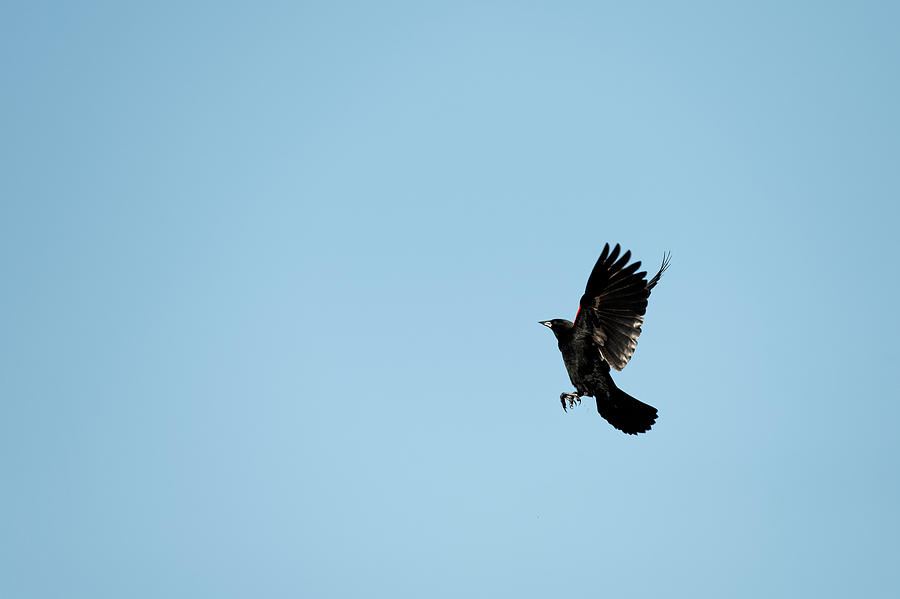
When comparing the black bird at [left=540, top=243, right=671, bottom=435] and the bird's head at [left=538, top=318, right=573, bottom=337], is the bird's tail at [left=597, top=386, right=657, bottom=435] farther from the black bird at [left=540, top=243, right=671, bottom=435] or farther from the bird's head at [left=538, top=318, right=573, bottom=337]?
the bird's head at [left=538, top=318, right=573, bottom=337]

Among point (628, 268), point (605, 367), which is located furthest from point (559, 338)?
point (628, 268)

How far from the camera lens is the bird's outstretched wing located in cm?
1293

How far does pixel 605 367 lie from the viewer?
1329cm

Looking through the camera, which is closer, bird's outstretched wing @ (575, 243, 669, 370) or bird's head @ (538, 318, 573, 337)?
bird's outstretched wing @ (575, 243, 669, 370)

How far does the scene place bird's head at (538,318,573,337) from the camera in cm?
1362

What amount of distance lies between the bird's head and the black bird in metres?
0.02

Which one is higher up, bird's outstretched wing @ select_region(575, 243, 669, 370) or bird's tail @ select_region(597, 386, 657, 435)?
bird's outstretched wing @ select_region(575, 243, 669, 370)

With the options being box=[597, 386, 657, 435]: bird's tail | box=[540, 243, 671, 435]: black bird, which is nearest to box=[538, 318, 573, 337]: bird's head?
box=[540, 243, 671, 435]: black bird

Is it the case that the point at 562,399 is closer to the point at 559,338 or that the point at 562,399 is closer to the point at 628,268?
the point at 559,338

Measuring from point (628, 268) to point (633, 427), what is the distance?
2824 mm

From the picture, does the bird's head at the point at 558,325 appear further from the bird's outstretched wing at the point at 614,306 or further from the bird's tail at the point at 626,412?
the bird's tail at the point at 626,412

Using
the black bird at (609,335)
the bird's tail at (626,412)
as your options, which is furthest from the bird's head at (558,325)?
the bird's tail at (626,412)

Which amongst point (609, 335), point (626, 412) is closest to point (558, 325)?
point (609, 335)

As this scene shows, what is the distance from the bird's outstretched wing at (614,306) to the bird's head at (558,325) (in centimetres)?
23
